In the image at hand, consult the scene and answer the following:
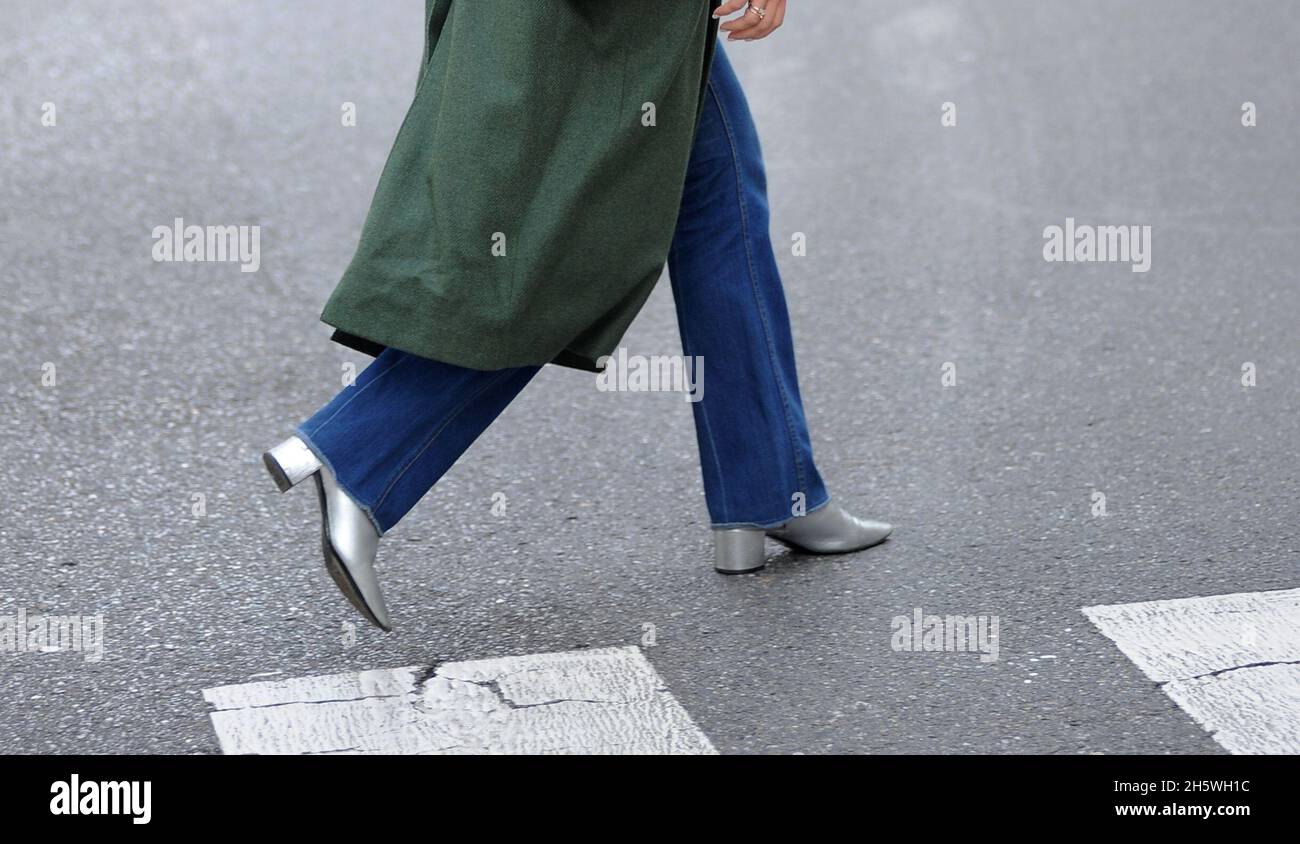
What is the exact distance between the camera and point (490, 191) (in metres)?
2.96

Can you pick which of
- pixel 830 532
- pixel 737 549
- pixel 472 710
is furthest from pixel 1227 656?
pixel 472 710

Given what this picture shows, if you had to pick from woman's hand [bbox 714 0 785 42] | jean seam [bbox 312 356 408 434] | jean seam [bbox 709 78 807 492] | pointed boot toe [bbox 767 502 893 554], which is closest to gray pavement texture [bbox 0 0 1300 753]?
pointed boot toe [bbox 767 502 893 554]

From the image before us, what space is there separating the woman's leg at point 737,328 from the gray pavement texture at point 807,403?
190 millimetres

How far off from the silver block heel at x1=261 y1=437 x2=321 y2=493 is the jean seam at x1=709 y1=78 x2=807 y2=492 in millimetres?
885

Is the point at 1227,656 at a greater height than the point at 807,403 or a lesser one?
lesser

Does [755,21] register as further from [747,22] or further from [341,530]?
[341,530]

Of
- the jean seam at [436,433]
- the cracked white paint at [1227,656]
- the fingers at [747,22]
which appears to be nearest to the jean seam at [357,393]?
the jean seam at [436,433]

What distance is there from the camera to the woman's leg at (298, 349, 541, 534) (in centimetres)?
313

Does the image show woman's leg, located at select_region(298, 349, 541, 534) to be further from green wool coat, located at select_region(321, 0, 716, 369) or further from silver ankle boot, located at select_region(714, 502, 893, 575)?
silver ankle boot, located at select_region(714, 502, 893, 575)

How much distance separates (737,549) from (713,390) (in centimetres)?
32

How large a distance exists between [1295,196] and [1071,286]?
1.28m

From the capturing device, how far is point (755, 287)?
346 cm
